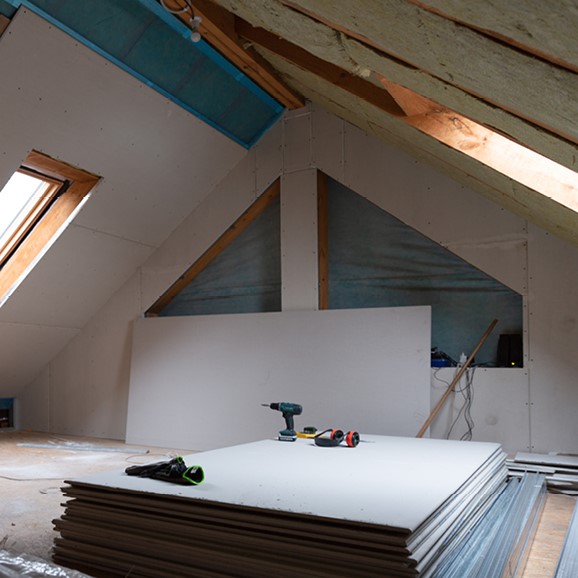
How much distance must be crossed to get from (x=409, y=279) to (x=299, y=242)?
0.96 m

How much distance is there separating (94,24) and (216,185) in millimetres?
2066

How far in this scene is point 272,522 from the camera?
2.00 meters

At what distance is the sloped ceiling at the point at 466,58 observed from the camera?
1.06m

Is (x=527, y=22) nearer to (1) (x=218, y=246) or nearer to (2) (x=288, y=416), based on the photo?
(2) (x=288, y=416)

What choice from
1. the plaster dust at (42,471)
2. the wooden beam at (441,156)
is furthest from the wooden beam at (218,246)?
the plaster dust at (42,471)

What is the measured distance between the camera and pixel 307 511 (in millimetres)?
1987

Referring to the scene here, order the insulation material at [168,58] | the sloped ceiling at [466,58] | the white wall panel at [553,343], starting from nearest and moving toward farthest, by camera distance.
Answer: the sloped ceiling at [466,58]
the insulation material at [168,58]
the white wall panel at [553,343]

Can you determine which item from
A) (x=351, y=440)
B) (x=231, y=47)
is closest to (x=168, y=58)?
(x=231, y=47)

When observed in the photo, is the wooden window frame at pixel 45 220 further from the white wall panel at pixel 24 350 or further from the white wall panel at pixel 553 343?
the white wall panel at pixel 553 343

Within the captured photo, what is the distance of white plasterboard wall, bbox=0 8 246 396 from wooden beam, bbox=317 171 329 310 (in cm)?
82

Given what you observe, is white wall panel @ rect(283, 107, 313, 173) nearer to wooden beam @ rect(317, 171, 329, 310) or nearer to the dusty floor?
wooden beam @ rect(317, 171, 329, 310)

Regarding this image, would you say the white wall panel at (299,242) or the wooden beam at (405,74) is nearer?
the wooden beam at (405,74)

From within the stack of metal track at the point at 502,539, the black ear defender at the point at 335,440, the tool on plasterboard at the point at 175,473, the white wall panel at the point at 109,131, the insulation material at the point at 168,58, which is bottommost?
the stack of metal track at the point at 502,539

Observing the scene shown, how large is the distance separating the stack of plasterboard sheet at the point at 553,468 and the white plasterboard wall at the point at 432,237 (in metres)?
0.32
